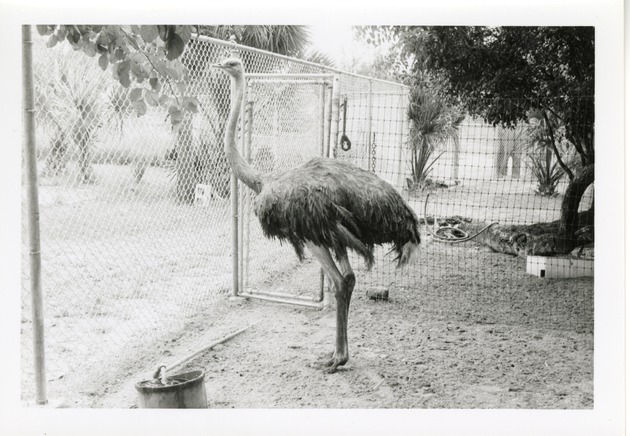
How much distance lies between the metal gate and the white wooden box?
0.97 metres

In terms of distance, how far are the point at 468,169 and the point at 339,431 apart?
4.14 ft

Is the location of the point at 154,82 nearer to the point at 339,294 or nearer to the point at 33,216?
the point at 33,216

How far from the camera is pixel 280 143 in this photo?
3387mm

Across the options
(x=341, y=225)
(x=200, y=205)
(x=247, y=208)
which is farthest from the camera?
(x=247, y=208)

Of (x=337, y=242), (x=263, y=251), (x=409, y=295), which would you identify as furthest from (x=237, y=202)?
(x=409, y=295)

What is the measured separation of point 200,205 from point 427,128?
3.65 feet

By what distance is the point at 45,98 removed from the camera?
2.88 m

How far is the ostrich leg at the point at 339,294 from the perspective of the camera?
3.01 metres

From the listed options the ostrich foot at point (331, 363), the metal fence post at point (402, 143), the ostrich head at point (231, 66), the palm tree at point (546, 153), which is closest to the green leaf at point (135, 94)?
the ostrich head at point (231, 66)

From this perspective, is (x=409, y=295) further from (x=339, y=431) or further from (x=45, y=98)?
(x=45, y=98)

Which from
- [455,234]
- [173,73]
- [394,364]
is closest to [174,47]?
[173,73]

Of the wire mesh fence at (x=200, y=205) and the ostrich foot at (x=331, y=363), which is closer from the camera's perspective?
the wire mesh fence at (x=200, y=205)

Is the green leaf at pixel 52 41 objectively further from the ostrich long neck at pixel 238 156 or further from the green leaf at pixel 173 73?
the ostrich long neck at pixel 238 156

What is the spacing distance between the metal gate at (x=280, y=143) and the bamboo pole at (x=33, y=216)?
94 centimetres
